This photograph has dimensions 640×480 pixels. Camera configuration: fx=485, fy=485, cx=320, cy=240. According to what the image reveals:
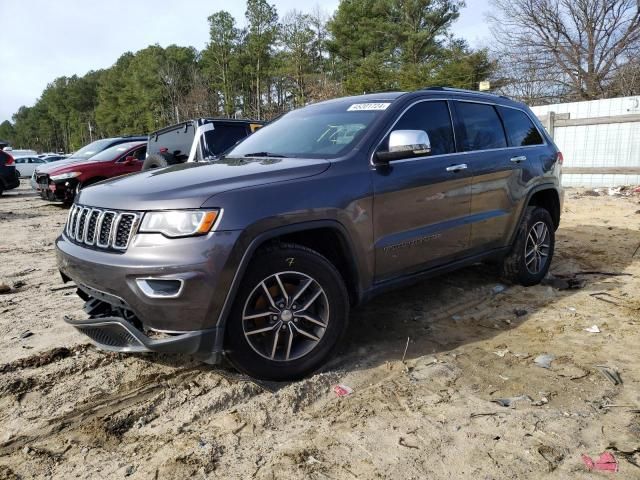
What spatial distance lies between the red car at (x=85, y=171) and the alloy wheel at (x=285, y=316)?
31.2ft

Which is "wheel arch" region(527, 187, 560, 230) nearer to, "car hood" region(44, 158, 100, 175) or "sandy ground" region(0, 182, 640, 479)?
"sandy ground" region(0, 182, 640, 479)

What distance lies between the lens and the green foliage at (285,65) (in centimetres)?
3067

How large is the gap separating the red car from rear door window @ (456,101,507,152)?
9079 millimetres

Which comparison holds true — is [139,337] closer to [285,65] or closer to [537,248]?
[537,248]

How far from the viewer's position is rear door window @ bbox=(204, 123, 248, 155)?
7.50m

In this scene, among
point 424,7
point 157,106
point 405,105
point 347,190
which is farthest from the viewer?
point 157,106

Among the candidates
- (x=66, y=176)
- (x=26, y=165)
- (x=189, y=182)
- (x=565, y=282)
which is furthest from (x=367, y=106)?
(x=26, y=165)

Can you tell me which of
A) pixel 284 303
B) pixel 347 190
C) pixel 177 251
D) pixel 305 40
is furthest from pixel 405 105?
pixel 305 40

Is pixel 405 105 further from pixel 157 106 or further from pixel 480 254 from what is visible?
pixel 157 106

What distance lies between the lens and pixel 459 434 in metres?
2.47

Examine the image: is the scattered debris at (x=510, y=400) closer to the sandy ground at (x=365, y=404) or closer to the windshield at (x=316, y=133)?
the sandy ground at (x=365, y=404)

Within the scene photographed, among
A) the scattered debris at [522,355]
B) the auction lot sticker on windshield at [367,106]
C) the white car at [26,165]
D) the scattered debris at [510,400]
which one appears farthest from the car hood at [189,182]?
the white car at [26,165]

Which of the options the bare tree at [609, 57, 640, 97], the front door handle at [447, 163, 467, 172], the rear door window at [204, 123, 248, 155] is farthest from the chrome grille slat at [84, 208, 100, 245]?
the bare tree at [609, 57, 640, 97]

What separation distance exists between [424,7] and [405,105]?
110 ft
